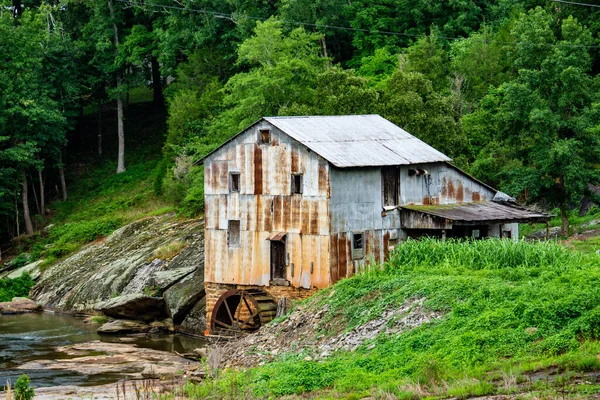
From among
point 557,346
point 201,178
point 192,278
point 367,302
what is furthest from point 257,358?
point 201,178

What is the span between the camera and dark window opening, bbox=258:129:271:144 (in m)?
41.6

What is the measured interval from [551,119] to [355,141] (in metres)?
10.4

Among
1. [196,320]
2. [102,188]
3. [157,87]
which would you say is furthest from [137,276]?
[157,87]

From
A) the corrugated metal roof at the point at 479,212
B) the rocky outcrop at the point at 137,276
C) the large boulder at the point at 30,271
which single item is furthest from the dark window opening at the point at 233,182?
the large boulder at the point at 30,271

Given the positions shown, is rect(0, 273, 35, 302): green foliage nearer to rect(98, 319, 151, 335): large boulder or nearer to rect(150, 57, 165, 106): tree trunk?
rect(98, 319, 151, 335): large boulder

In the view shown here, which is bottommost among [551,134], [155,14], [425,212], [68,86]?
[425,212]

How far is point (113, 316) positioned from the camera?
161 feet

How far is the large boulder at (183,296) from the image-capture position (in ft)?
153

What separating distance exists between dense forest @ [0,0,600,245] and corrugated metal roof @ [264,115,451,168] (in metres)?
6.09

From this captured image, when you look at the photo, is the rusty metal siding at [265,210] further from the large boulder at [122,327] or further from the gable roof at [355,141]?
the large boulder at [122,327]

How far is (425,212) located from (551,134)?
406 inches

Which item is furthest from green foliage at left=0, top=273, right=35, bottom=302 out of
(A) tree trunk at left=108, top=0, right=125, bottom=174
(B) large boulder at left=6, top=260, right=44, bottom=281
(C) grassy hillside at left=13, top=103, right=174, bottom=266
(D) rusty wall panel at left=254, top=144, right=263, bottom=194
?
(D) rusty wall panel at left=254, top=144, right=263, bottom=194

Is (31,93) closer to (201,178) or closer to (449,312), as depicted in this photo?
(201,178)

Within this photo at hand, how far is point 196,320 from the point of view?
46.1 meters
